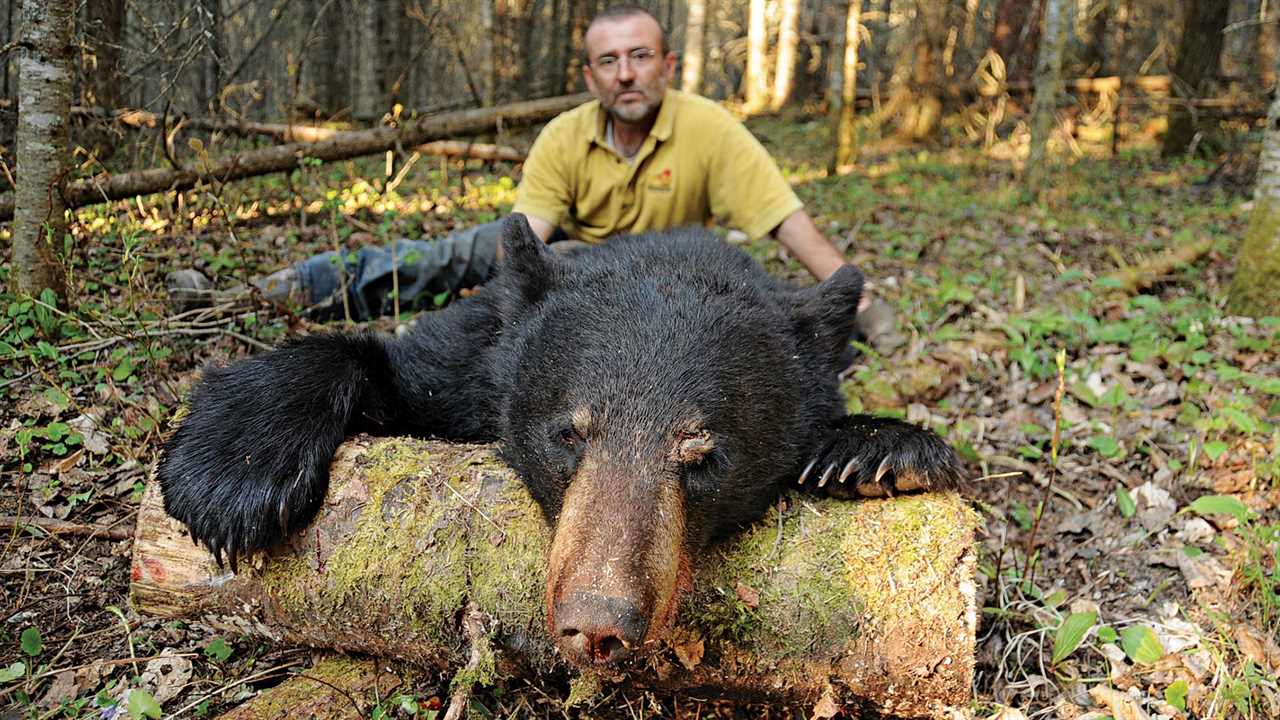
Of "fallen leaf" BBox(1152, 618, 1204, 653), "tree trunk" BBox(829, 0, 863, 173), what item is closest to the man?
"fallen leaf" BBox(1152, 618, 1204, 653)

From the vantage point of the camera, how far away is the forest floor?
244 centimetres

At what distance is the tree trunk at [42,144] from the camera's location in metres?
3.34

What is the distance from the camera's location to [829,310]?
110 inches

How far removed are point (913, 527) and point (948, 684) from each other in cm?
42

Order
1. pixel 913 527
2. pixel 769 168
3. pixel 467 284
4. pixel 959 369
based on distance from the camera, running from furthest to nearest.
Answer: pixel 467 284 < pixel 769 168 < pixel 959 369 < pixel 913 527

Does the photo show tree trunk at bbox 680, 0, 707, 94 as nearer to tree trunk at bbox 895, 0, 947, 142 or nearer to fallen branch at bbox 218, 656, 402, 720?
tree trunk at bbox 895, 0, 947, 142

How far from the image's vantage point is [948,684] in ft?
7.01

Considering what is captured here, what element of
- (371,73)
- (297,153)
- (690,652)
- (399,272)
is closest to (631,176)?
(399,272)

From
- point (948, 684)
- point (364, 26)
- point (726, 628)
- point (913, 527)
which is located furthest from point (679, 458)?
point (364, 26)

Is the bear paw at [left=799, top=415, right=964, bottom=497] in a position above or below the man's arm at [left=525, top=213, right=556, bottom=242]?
below

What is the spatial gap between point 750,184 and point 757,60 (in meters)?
13.7

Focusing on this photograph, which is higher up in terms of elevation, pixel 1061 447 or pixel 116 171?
pixel 116 171

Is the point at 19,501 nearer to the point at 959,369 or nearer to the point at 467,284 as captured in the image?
the point at 467,284

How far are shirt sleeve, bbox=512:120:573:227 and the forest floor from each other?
1.12 meters
